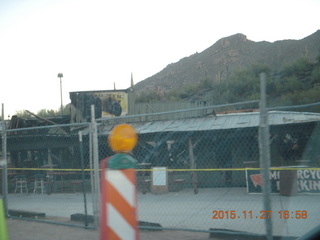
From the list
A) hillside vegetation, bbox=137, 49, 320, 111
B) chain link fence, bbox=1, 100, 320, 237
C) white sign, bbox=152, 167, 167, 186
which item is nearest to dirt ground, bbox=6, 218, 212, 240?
chain link fence, bbox=1, 100, 320, 237

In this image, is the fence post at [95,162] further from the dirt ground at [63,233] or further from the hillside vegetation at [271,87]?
the hillside vegetation at [271,87]

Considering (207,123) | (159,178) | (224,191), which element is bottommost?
(224,191)

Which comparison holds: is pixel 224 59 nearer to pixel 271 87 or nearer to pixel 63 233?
pixel 271 87

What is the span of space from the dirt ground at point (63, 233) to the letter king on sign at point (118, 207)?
3.26 m

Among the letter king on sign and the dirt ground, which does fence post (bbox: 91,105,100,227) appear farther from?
the letter king on sign

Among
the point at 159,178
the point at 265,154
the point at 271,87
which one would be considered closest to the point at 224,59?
the point at 271,87

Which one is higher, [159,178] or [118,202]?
[118,202]

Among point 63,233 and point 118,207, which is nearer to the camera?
point 118,207

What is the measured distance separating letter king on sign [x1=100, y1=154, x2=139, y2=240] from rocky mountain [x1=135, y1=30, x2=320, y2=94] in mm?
65198

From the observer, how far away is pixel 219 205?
10.4 meters

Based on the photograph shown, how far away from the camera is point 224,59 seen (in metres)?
80.4

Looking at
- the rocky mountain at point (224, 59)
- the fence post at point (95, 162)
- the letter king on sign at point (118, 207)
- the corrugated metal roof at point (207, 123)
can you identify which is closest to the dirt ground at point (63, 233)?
the fence post at point (95, 162)

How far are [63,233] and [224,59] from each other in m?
75.8

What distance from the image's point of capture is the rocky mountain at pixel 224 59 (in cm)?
6863
